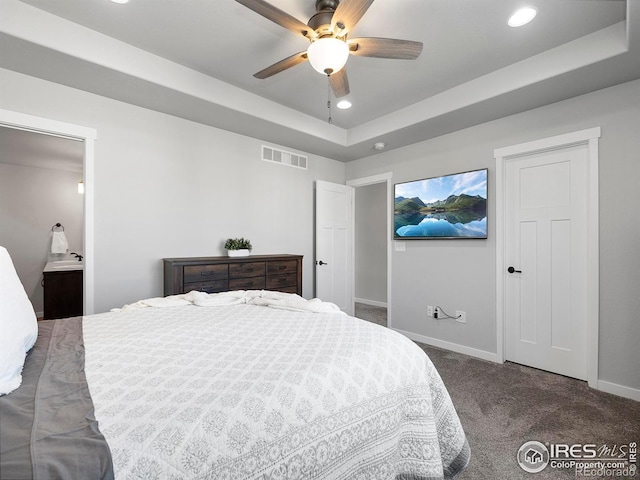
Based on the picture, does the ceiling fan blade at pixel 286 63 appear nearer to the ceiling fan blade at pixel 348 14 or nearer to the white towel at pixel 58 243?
the ceiling fan blade at pixel 348 14

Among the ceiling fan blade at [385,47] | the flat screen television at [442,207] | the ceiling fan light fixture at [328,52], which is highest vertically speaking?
the ceiling fan blade at [385,47]

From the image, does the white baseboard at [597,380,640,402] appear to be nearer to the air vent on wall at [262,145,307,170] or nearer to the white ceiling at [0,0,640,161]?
the white ceiling at [0,0,640,161]

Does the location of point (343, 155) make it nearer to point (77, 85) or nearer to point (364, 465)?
point (77, 85)

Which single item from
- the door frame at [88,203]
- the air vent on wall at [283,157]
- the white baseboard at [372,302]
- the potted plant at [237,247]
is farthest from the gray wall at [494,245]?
the door frame at [88,203]

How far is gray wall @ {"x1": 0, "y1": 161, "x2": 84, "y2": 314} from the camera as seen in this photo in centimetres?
460

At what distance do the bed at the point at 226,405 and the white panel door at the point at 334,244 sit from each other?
2662 millimetres

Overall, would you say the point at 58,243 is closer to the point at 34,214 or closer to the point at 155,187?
the point at 34,214

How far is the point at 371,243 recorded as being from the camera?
6.03m

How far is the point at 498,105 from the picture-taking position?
2.83m

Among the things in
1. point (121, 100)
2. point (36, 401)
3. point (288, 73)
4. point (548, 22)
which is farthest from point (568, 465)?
point (121, 100)

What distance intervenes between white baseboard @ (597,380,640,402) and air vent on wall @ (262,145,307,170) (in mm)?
3804

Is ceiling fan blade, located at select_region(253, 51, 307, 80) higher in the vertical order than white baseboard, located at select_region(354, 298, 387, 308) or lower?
higher

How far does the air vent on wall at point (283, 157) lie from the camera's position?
3873mm

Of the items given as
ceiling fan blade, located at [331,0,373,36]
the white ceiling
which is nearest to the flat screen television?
the white ceiling
